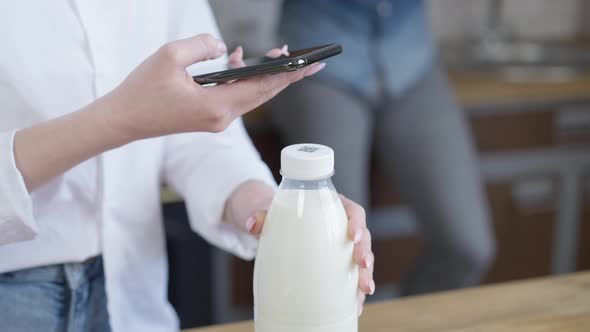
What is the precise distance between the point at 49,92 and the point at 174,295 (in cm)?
96

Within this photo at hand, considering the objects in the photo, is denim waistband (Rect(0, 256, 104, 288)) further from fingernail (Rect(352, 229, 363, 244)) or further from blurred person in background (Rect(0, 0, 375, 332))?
fingernail (Rect(352, 229, 363, 244))

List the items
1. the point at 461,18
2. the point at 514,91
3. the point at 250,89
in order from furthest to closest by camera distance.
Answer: the point at 461,18, the point at 514,91, the point at 250,89

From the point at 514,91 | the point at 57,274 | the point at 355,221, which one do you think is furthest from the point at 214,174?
the point at 514,91

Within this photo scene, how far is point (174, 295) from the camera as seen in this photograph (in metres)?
1.83

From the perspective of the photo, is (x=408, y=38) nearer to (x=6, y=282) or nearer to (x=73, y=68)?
(x=73, y=68)

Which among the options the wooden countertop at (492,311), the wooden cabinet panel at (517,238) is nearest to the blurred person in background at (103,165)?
the wooden countertop at (492,311)

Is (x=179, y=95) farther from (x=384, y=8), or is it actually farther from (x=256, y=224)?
(x=384, y=8)

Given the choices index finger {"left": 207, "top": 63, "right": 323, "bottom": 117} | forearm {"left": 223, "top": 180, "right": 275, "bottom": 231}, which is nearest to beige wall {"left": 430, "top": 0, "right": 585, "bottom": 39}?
forearm {"left": 223, "top": 180, "right": 275, "bottom": 231}

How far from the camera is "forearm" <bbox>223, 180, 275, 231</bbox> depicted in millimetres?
914

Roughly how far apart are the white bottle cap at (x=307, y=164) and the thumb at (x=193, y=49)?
0.42ft

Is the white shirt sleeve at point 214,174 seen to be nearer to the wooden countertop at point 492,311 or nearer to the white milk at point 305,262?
the wooden countertop at point 492,311

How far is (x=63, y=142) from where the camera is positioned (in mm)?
792

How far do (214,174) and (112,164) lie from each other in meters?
0.12

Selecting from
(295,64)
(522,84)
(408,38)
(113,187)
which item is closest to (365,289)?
(295,64)
